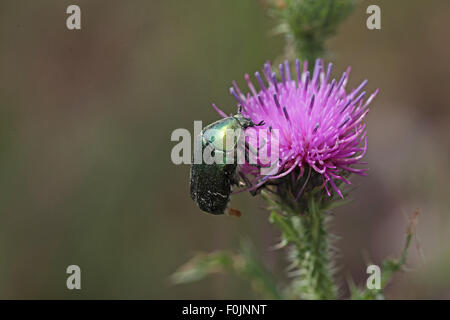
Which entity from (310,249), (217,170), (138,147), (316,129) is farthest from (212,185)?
(138,147)

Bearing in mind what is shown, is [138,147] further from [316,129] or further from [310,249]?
[316,129]

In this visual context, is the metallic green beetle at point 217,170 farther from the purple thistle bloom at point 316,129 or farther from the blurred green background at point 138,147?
the blurred green background at point 138,147

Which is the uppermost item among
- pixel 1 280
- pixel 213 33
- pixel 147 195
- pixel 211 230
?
pixel 213 33

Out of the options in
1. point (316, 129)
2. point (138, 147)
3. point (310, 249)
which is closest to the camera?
point (316, 129)

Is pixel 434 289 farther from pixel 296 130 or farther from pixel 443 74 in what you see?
pixel 443 74

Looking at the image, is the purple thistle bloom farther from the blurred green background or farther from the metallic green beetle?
the blurred green background

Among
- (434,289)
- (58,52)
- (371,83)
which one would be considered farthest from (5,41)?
(434,289)

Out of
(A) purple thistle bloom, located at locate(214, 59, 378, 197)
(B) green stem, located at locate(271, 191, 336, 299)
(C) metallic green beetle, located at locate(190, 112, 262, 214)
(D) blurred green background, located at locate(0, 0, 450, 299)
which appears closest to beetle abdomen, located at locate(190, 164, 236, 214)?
(C) metallic green beetle, located at locate(190, 112, 262, 214)
